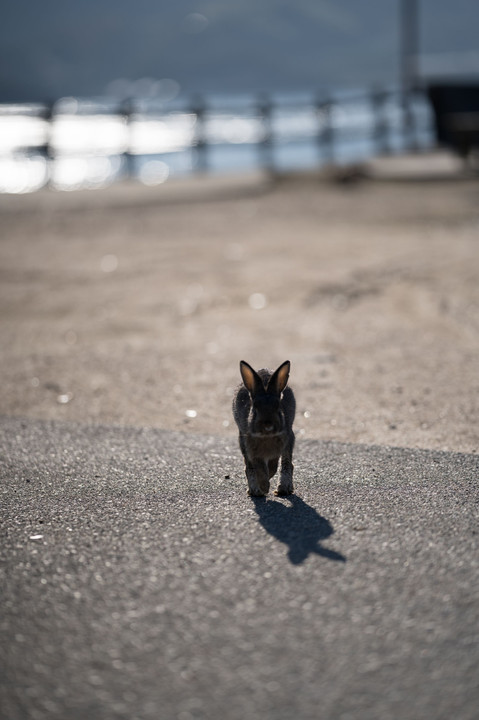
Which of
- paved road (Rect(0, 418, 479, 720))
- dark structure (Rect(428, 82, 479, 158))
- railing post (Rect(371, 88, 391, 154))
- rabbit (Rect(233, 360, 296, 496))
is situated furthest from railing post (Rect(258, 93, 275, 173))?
rabbit (Rect(233, 360, 296, 496))

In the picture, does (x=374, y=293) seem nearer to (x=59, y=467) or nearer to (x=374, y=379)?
(x=374, y=379)

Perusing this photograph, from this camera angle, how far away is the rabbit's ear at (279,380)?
4441mm

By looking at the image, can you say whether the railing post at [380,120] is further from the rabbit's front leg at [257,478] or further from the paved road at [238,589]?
the rabbit's front leg at [257,478]

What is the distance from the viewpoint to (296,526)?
4301mm

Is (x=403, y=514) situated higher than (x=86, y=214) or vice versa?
(x=86, y=214)

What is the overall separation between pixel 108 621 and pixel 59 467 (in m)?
1.96

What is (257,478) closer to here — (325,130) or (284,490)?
(284,490)

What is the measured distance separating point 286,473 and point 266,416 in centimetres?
48

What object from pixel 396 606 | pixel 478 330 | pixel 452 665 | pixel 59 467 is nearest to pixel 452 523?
pixel 396 606

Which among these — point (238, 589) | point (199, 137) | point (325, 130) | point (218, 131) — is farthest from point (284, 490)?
point (325, 130)

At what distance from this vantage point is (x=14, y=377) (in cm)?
755

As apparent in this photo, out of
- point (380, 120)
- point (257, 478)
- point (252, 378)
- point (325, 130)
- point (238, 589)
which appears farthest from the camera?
point (380, 120)

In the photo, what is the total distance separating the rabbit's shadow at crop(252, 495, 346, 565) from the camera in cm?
403

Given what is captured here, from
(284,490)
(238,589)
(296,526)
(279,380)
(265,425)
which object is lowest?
(238,589)
